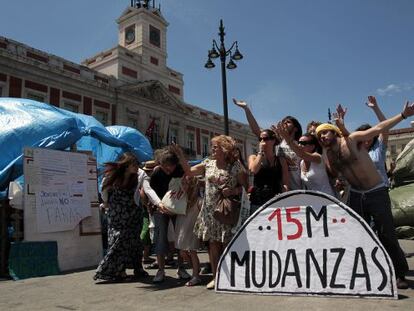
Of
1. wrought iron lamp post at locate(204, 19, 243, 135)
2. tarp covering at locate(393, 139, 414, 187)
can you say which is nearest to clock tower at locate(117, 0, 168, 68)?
wrought iron lamp post at locate(204, 19, 243, 135)

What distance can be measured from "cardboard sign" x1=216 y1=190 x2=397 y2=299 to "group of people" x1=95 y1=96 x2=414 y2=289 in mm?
331

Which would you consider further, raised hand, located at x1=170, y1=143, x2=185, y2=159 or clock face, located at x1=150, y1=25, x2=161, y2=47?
clock face, located at x1=150, y1=25, x2=161, y2=47

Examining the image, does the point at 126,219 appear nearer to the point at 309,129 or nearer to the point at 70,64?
the point at 309,129

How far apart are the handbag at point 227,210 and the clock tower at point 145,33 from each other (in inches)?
1319

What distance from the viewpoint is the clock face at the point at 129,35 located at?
3808cm

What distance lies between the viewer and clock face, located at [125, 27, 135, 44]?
125ft

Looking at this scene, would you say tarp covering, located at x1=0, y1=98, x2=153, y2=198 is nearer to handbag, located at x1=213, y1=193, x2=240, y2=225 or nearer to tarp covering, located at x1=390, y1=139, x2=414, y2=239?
handbag, located at x1=213, y1=193, x2=240, y2=225

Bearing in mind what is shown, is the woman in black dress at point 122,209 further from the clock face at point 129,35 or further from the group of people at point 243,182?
the clock face at point 129,35

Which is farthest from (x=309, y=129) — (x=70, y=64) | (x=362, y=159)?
(x=70, y=64)

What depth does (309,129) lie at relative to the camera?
4895 millimetres

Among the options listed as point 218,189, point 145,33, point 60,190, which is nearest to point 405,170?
point 218,189

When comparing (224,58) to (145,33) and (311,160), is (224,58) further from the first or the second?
(145,33)

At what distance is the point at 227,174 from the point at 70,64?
26628 millimetres

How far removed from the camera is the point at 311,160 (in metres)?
4.09
